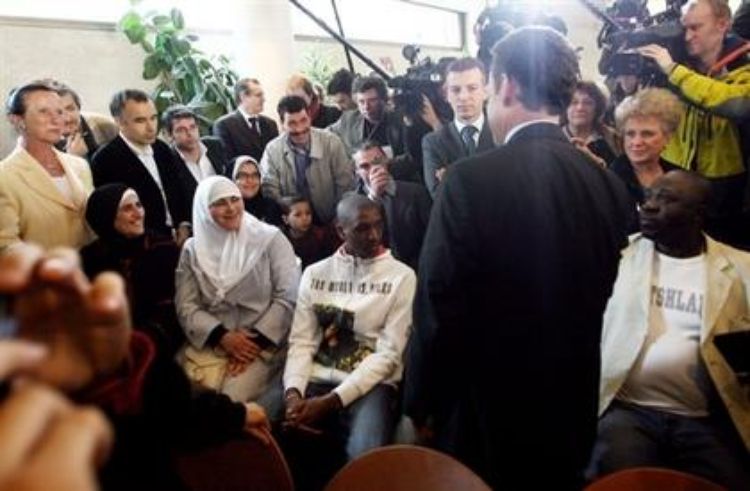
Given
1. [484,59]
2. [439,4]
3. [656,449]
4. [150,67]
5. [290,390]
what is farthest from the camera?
[439,4]

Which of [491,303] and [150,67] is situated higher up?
[150,67]

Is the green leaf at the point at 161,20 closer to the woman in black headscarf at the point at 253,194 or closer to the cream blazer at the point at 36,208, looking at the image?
the woman in black headscarf at the point at 253,194

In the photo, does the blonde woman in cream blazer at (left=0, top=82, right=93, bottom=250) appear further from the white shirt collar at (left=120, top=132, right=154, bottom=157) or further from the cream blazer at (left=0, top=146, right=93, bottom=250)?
the white shirt collar at (left=120, top=132, right=154, bottom=157)

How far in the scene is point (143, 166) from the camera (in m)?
2.54

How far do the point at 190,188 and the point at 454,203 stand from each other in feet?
6.07

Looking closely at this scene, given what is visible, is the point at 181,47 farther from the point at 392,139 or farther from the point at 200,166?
the point at 392,139

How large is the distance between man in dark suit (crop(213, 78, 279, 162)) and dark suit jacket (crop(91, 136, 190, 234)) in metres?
0.82

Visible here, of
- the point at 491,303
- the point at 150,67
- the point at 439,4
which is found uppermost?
the point at 439,4

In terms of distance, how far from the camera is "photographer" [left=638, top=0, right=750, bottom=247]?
1996 millimetres

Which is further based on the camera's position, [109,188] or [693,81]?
[109,188]

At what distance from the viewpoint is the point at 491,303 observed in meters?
1.27

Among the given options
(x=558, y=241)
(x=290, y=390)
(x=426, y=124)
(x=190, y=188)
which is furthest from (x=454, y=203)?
(x=190, y=188)

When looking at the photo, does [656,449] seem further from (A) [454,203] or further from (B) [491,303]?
(A) [454,203]

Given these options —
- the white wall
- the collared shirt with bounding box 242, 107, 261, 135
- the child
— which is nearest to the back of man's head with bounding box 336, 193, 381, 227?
the child
